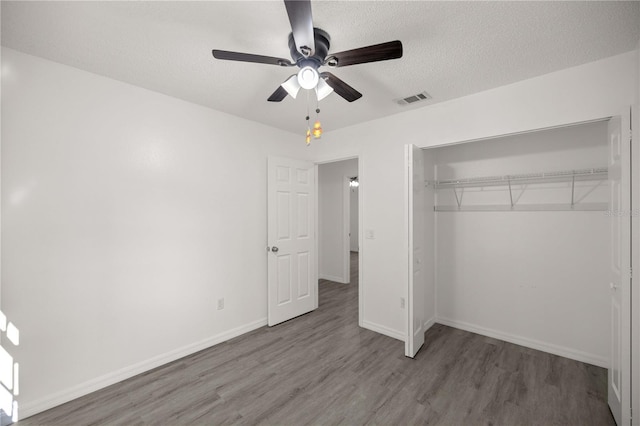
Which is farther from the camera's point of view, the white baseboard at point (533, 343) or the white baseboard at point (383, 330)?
the white baseboard at point (383, 330)

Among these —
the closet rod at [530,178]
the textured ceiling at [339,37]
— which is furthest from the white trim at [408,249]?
the closet rod at [530,178]

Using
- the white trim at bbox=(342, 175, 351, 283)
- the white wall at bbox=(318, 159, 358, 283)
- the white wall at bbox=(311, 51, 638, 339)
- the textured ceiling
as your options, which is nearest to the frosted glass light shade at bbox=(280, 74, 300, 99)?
the textured ceiling

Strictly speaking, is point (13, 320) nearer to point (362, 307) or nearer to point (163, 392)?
point (163, 392)

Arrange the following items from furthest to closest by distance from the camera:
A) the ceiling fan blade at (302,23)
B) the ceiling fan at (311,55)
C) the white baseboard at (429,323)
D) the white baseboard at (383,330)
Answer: the white baseboard at (429,323)
the white baseboard at (383,330)
the ceiling fan at (311,55)
the ceiling fan blade at (302,23)

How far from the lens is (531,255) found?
3062mm

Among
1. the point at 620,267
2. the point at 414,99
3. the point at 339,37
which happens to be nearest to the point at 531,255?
the point at 620,267

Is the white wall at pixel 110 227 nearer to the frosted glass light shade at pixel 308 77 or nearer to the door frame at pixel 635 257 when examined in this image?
the frosted glass light shade at pixel 308 77

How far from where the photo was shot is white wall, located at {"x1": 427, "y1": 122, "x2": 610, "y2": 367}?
2721 millimetres

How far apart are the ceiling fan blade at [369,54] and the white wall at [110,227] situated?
205 centimetres

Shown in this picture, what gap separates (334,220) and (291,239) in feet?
7.41

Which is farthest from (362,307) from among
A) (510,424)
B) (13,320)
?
(13,320)

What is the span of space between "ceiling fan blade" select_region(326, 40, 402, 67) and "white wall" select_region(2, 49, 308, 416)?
6.74 feet

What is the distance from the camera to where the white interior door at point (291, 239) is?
3.67 meters

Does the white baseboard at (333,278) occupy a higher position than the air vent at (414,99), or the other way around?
the air vent at (414,99)
